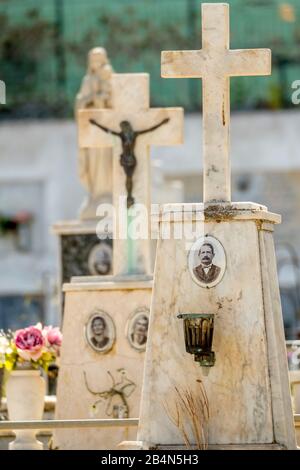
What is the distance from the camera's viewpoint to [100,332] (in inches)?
553

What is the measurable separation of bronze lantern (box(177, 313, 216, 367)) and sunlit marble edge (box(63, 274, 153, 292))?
314cm

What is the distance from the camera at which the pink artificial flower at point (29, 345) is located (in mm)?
13898

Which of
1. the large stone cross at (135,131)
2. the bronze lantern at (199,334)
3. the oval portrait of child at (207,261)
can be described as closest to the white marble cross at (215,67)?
the oval portrait of child at (207,261)

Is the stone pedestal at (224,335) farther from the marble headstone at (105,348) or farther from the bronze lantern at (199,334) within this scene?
the marble headstone at (105,348)

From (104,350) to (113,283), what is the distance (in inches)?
21.8

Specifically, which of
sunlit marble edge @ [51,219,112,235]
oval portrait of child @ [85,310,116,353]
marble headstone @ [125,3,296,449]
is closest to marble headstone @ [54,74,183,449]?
oval portrait of child @ [85,310,116,353]

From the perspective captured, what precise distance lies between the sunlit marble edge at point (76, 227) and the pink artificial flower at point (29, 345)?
5393 millimetres

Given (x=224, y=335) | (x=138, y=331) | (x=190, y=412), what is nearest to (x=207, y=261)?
(x=224, y=335)

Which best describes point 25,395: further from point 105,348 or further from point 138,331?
point 138,331

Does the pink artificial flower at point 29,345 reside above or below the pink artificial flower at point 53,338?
below

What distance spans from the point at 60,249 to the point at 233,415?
9.19m

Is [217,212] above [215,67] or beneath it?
beneath

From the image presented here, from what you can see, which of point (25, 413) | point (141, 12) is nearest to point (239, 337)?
point (25, 413)

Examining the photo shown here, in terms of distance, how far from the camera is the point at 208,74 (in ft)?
38.4
